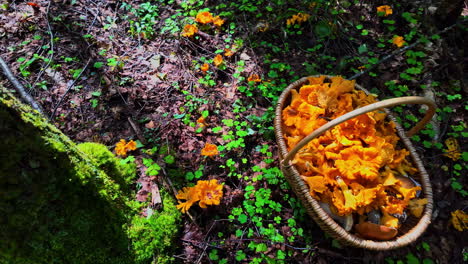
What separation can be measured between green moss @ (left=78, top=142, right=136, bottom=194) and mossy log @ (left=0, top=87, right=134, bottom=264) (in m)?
0.42

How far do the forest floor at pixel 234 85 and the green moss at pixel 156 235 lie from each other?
15cm

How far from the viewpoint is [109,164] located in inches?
97.9

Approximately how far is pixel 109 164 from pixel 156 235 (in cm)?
78

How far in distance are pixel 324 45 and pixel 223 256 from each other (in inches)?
131

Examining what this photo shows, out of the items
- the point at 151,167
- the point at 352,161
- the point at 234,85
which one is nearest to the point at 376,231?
the point at 352,161

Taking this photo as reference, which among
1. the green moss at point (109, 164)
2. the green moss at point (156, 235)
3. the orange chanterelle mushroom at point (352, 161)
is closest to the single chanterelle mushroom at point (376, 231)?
the orange chanterelle mushroom at point (352, 161)

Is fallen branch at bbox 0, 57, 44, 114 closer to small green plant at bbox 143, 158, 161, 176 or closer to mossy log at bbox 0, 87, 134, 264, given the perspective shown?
small green plant at bbox 143, 158, 161, 176

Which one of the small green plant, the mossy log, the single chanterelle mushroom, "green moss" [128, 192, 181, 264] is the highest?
the mossy log

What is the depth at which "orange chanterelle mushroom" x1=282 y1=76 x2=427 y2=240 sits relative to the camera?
230 centimetres

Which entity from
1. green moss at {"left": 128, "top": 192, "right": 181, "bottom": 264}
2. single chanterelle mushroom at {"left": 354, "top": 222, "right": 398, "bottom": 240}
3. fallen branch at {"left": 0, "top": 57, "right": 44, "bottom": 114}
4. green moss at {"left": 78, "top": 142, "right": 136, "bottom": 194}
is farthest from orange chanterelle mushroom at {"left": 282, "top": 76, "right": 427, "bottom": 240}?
fallen branch at {"left": 0, "top": 57, "right": 44, "bottom": 114}

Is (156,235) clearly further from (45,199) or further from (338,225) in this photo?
(338,225)

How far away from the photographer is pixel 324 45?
4.15 metres

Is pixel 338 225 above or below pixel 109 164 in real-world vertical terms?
below

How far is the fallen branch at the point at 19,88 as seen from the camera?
10.2ft
